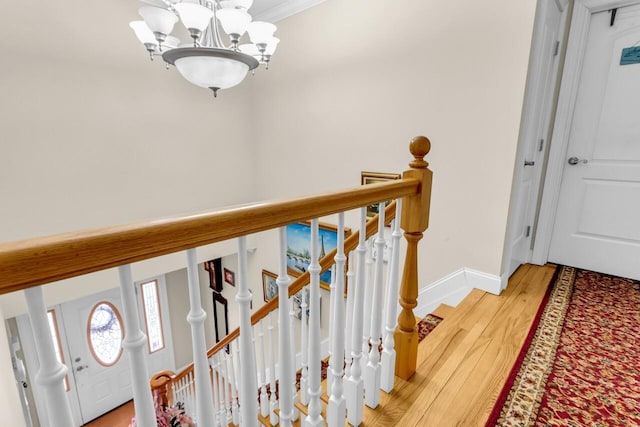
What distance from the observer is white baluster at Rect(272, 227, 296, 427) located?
30.2 inches

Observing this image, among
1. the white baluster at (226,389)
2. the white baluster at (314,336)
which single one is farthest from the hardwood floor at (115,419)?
the white baluster at (314,336)

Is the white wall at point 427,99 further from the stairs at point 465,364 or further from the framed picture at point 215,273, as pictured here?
the framed picture at point 215,273

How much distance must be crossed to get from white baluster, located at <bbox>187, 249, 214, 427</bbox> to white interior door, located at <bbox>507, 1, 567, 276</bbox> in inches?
83.8

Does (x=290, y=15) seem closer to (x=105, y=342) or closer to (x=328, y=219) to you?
(x=328, y=219)

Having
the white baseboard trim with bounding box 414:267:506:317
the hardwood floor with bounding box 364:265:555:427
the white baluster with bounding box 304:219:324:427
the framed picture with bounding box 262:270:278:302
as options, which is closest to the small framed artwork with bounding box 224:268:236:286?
the framed picture with bounding box 262:270:278:302

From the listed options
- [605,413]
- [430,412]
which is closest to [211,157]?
[430,412]

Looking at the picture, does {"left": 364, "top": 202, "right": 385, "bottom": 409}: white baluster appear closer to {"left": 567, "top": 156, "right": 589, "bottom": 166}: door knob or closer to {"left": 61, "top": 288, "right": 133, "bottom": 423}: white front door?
{"left": 567, "top": 156, "right": 589, "bottom": 166}: door knob

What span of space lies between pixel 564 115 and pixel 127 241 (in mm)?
2942

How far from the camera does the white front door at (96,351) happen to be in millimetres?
4277

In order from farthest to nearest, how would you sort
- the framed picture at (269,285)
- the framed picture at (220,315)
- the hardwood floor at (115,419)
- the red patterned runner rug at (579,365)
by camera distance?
1. the framed picture at (220,315)
2. the hardwood floor at (115,419)
3. the framed picture at (269,285)
4. the red patterned runner rug at (579,365)

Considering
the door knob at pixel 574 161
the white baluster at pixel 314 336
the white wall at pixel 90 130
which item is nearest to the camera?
the white baluster at pixel 314 336

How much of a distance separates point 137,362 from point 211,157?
358 cm

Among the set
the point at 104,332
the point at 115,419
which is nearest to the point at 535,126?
the point at 104,332

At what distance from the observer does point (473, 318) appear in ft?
6.29
